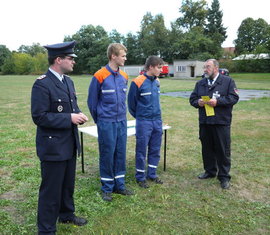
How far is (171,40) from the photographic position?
57.9 m

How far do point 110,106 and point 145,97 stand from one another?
781mm

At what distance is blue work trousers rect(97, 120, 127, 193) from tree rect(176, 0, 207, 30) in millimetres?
67585

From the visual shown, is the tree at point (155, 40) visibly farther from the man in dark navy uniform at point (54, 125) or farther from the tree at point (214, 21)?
the man in dark navy uniform at point (54, 125)

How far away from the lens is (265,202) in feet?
13.0

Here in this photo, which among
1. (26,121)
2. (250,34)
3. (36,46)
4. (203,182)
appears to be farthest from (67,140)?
(36,46)

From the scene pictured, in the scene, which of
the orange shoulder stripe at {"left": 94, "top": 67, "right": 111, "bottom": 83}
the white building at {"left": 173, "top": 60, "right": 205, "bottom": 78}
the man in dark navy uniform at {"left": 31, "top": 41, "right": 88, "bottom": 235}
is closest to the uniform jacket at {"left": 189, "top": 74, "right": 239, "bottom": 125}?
the orange shoulder stripe at {"left": 94, "top": 67, "right": 111, "bottom": 83}

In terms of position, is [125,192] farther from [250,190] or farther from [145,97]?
[250,190]

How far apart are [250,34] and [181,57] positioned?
24.3 meters

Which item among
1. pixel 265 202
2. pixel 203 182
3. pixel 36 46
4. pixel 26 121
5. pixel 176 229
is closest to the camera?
pixel 176 229

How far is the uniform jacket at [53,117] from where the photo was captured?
2.64 metres

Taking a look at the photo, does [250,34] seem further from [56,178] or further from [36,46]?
[36,46]

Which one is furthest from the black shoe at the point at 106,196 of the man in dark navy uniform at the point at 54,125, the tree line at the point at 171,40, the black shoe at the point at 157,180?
the tree line at the point at 171,40

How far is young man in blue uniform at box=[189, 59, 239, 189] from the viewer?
4.36 m

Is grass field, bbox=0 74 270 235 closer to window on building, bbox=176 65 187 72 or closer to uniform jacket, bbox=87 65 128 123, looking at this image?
uniform jacket, bbox=87 65 128 123
